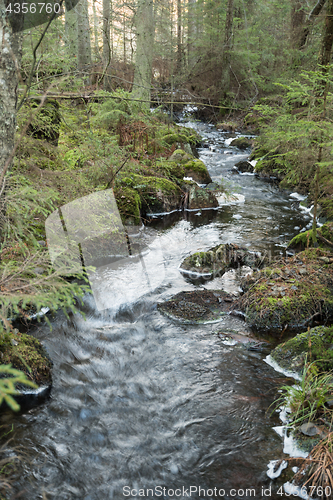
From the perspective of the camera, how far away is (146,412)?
3.96 meters

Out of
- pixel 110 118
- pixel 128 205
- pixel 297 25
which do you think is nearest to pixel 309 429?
pixel 128 205

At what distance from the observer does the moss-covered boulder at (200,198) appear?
11.0 metres

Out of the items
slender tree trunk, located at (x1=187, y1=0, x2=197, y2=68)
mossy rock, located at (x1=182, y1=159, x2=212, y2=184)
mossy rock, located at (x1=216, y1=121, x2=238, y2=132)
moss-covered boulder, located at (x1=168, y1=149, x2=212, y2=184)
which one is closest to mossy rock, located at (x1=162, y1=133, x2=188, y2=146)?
moss-covered boulder, located at (x1=168, y1=149, x2=212, y2=184)

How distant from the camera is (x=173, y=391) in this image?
4.25 metres

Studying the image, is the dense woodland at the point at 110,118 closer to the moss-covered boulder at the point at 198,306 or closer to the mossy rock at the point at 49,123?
the mossy rock at the point at 49,123

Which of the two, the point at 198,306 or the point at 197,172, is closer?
the point at 198,306

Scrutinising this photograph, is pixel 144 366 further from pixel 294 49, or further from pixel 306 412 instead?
pixel 294 49

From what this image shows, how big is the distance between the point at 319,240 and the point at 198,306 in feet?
11.1

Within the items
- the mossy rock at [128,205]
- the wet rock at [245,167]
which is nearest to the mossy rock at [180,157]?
the wet rock at [245,167]

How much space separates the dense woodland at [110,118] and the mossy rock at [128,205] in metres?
0.03

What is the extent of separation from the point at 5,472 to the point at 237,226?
785 centimetres

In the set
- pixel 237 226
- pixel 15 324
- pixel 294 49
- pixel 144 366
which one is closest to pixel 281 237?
pixel 237 226

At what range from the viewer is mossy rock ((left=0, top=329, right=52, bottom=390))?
3.83 meters

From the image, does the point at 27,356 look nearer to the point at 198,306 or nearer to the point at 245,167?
the point at 198,306
